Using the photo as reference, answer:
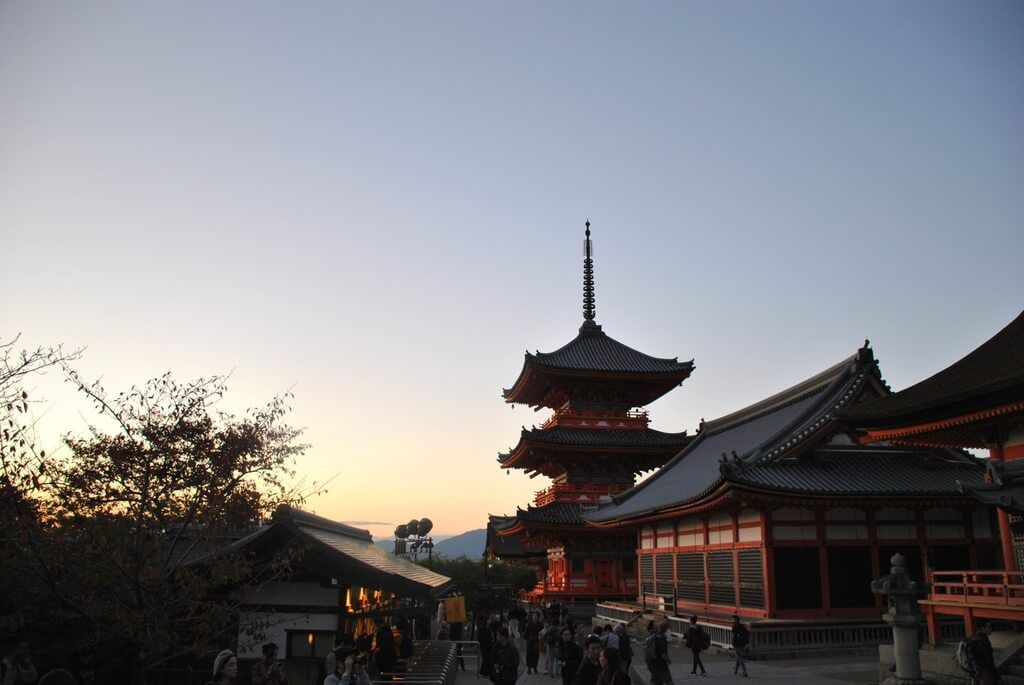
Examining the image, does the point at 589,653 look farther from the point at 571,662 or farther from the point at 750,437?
the point at 750,437

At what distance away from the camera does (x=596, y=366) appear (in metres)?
47.0

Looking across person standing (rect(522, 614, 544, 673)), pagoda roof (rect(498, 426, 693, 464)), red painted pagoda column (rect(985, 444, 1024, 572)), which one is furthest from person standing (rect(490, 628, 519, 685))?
pagoda roof (rect(498, 426, 693, 464))

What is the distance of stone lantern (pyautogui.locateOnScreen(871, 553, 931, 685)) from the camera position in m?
14.9

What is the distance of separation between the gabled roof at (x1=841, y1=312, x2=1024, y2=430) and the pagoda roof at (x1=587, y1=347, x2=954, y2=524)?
5.70 meters

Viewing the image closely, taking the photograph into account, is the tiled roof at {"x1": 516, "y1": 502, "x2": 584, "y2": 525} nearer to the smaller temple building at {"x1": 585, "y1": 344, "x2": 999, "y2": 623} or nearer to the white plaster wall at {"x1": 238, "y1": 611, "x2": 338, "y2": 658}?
the smaller temple building at {"x1": 585, "y1": 344, "x2": 999, "y2": 623}

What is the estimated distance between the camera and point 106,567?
9.80 m

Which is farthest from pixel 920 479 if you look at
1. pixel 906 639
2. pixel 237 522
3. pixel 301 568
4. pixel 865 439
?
pixel 237 522

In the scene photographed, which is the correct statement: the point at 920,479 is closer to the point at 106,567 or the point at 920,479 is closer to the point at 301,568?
the point at 301,568

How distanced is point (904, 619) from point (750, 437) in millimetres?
18746

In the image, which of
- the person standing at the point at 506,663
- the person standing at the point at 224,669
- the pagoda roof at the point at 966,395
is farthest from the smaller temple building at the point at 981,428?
the person standing at the point at 224,669

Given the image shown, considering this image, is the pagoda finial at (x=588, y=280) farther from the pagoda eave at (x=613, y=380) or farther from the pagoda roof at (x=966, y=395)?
the pagoda roof at (x=966, y=395)

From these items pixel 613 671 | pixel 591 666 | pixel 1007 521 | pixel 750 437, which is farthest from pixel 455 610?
pixel 613 671

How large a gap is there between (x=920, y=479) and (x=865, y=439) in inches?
260

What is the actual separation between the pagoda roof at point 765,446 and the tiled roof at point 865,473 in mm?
55
